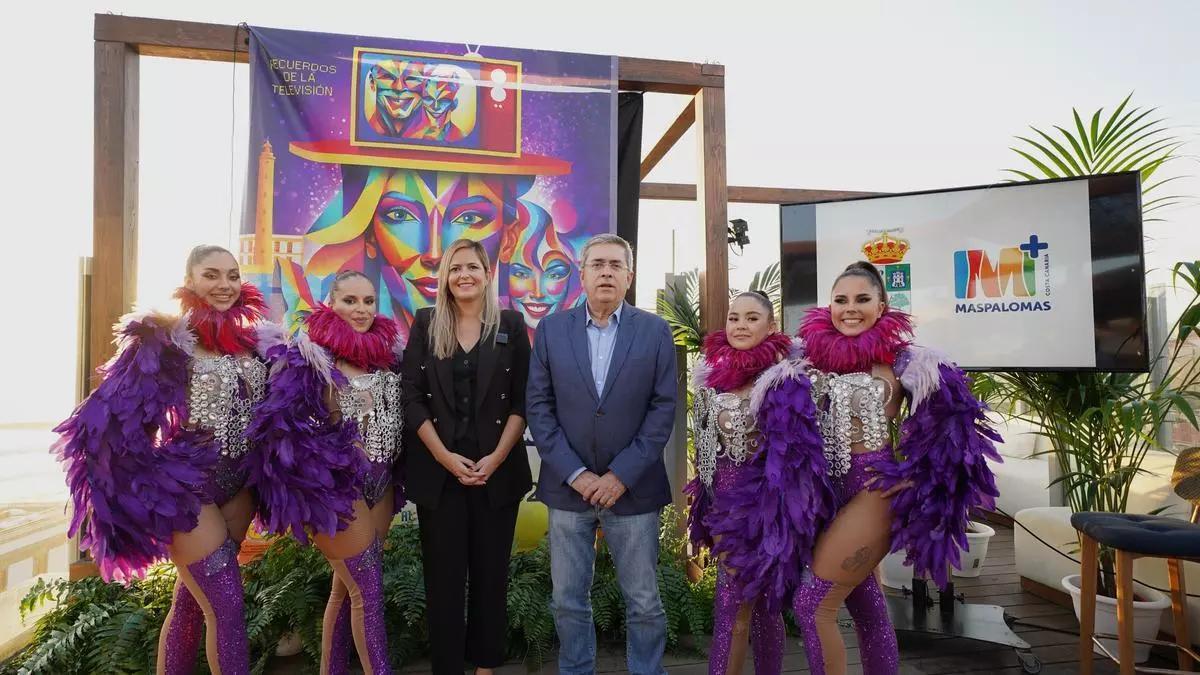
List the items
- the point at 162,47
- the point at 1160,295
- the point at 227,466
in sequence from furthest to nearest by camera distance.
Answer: the point at 1160,295, the point at 162,47, the point at 227,466

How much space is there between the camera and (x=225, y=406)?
2.12 meters

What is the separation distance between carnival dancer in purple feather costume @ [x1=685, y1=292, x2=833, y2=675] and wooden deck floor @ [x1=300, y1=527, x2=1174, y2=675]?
2.49 ft

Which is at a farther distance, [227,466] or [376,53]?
[376,53]

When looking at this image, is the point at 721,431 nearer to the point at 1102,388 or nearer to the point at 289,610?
the point at 289,610

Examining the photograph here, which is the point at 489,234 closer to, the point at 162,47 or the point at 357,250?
the point at 357,250

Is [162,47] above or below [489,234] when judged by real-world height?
above

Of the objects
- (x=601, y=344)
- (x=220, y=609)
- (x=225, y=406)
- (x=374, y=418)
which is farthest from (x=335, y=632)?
(x=601, y=344)

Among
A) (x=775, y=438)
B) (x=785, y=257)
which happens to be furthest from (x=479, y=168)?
(x=775, y=438)

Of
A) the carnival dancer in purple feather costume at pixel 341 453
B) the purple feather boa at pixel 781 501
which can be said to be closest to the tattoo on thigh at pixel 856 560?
the purple feather boa at pixel 781 501

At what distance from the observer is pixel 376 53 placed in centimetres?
327

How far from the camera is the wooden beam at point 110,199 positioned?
295cm

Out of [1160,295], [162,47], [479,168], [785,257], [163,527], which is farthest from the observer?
[1160,295]

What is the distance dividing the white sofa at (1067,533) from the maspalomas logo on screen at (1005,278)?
3.47 ft

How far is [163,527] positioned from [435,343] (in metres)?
0.95
